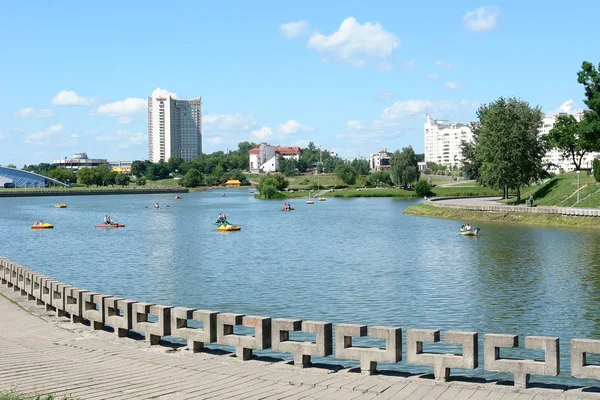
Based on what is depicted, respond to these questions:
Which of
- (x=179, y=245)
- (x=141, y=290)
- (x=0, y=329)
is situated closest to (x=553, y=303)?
(x=141, y=290)

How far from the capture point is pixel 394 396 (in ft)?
49.8

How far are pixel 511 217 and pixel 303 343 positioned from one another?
77.9 m

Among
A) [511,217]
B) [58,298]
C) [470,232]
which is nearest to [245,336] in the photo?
[58,298]

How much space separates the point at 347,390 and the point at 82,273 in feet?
125

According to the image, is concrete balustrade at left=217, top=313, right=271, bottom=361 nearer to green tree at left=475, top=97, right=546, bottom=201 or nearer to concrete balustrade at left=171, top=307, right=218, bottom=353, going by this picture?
concrete balustrade at left=171, top=307, right=218, bottom=353

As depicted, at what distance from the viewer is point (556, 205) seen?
96062 mm

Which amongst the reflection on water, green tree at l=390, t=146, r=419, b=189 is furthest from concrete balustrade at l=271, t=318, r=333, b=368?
green tree at l=390, t=146, r=419, b=189

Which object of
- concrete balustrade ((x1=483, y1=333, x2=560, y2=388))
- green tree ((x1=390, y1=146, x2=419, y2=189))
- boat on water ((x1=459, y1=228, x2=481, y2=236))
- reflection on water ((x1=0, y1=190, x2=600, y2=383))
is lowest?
reflection on water ((x1=0, y1=190, x2=600, y2=383))

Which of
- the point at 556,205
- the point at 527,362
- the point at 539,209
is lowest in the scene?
the point at 527,362

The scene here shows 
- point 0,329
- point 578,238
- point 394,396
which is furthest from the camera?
point 578,238

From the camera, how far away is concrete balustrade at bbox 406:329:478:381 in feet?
53.2

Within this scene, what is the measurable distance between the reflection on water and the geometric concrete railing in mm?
4862

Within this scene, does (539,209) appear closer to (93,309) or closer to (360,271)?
(360,271)

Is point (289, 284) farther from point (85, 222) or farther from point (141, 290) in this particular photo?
point (85, 222)
